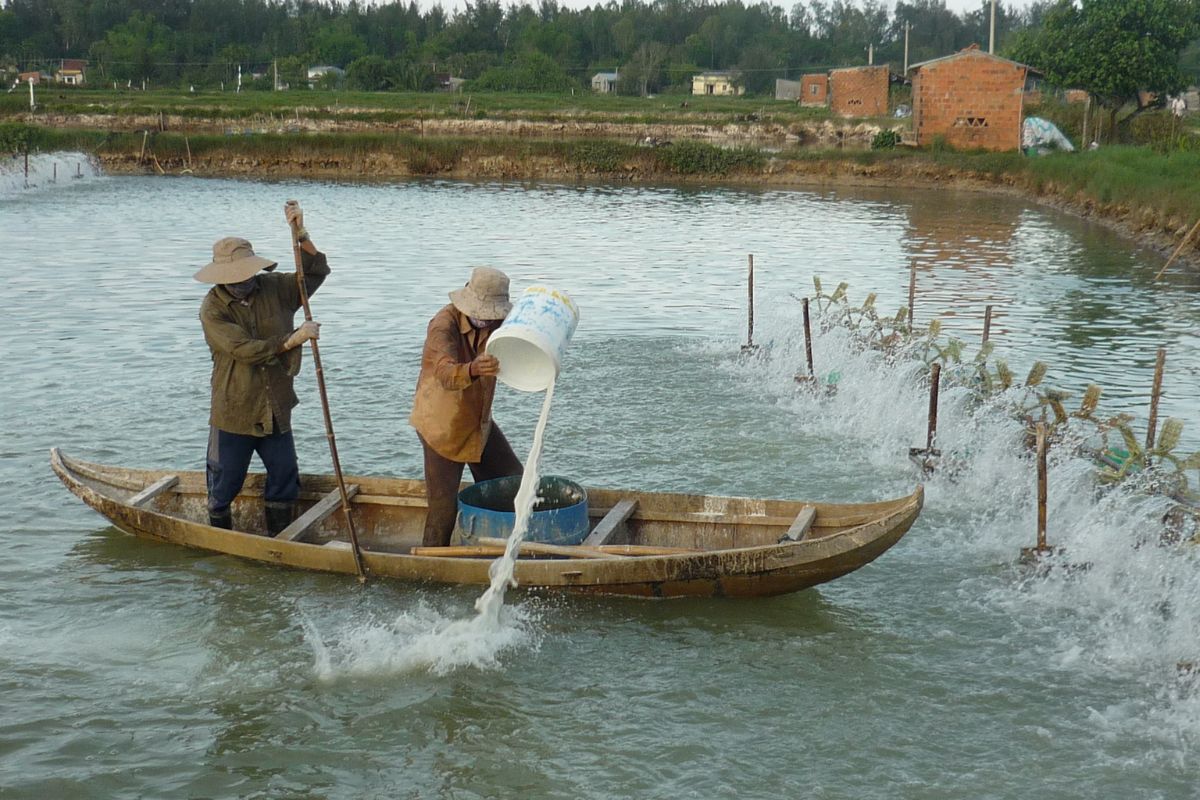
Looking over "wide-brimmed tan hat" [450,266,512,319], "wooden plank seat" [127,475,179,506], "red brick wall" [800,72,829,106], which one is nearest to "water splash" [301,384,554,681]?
"wide-brimmed tan hat" [450,266,512,319]

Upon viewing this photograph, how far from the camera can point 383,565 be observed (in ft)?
23.7

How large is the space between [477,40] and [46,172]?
8073 centimetres

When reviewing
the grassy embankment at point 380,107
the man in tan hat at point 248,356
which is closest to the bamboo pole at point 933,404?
the man in tan hat at point 248,356

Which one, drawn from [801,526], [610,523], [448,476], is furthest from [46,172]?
[801,526]

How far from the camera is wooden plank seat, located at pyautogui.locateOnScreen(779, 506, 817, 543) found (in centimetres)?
703

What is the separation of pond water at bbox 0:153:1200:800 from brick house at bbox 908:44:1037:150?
26.5 m

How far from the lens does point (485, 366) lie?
21.4 ft

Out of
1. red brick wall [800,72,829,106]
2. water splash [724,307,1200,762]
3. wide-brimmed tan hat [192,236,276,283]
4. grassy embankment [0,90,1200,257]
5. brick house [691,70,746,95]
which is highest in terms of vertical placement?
brick house [691,70,746,95]

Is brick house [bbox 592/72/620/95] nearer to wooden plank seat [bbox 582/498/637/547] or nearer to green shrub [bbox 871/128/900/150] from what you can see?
green shrub [bbox 871/128/900/150]

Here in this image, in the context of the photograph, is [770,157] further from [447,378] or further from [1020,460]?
[447,378]

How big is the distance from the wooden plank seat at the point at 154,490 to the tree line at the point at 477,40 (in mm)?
80137

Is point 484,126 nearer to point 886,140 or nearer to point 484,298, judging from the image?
point 886,140

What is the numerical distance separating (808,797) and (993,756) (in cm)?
97

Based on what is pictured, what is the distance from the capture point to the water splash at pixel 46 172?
116 feet
